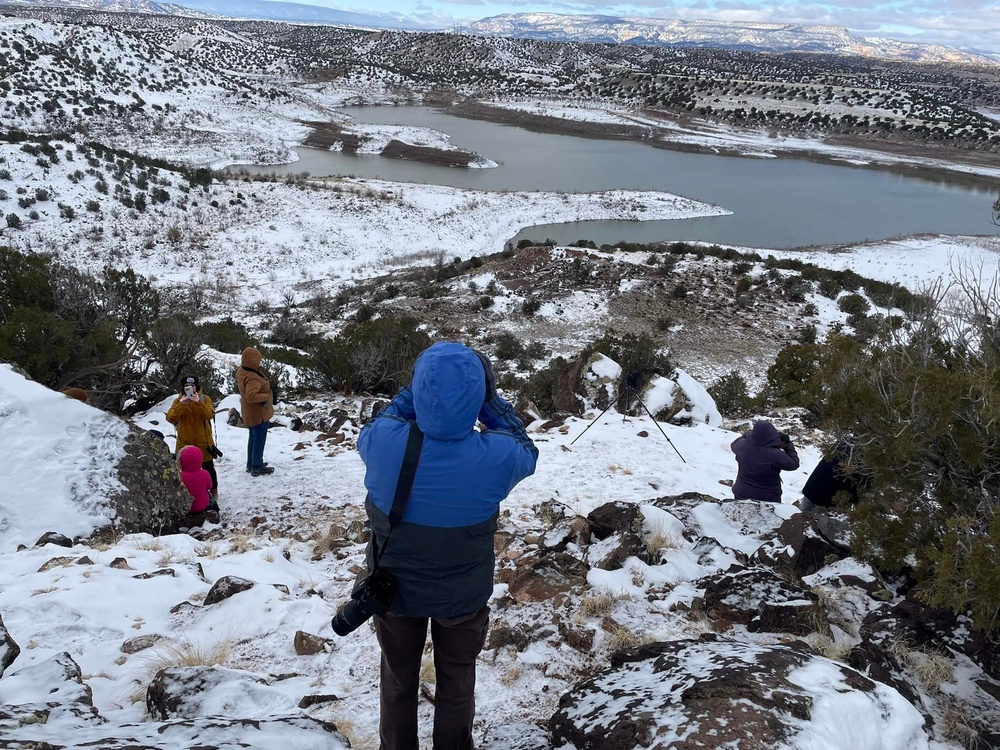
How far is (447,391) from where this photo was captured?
187 cm

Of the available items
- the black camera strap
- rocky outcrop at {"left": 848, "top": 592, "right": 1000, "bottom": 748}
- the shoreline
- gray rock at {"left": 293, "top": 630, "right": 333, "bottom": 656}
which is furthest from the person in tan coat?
the shoreline

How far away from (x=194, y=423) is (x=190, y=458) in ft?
1.34

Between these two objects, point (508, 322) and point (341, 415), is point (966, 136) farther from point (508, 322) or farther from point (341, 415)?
point (341, 415)

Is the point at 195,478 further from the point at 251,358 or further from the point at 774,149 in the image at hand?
the point at 774,149

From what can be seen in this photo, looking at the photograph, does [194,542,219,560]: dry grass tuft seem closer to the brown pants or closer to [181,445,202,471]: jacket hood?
[181,445,202,471]: jacket hood

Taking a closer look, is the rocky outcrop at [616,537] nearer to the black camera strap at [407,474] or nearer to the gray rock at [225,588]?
the gray rock at [225,588]

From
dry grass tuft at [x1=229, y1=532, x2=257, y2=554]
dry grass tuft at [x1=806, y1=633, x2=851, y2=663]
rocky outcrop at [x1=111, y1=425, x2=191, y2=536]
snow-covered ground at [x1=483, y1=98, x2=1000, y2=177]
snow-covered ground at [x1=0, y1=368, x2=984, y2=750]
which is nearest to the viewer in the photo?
snow-covered ground at [x1=0, y1=368, x2=984, y2=750]

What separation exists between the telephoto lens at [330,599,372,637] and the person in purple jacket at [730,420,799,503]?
13.6ft

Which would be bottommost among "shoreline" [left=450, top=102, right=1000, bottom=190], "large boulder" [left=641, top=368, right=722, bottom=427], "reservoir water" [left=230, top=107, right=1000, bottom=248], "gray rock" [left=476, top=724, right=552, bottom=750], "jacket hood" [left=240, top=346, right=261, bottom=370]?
"large boulder" [left=641, top=368, right=722, bottom=427]

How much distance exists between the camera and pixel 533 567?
3998 mm

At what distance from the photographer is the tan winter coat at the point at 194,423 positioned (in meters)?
5.17

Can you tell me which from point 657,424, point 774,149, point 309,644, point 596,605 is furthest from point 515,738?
point 774,149

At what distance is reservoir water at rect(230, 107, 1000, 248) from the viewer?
29.5m

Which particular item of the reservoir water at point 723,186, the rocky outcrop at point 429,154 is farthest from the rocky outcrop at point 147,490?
the rocky outcrop at point 429,154
